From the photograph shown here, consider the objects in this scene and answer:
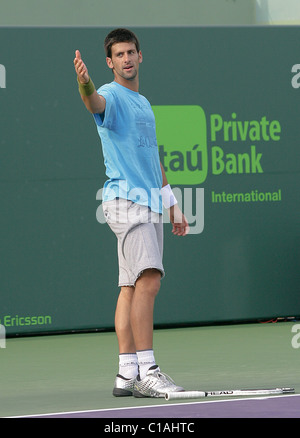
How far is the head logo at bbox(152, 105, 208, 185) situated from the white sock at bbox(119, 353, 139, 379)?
127 inches

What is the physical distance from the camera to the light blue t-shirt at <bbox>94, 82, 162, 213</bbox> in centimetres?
550

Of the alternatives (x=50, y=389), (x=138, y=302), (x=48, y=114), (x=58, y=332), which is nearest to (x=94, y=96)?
(x=138, y=302)

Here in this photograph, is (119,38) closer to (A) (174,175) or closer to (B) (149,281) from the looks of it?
(B) (149,281)

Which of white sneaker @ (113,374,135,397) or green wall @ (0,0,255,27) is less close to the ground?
green wall @ (0,0,255,27)

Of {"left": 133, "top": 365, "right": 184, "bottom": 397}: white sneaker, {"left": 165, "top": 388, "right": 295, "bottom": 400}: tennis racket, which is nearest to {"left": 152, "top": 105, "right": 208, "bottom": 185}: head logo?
{"left": 133, "top": 365, "right": 184, "bottom": 397}: white sneaker

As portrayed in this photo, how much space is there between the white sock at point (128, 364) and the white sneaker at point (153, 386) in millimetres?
191

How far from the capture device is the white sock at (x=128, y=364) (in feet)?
18.3

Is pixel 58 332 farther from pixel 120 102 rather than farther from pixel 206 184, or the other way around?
pixel 120 102

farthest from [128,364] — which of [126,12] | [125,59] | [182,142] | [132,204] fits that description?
[126,12]

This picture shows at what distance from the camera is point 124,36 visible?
561cm

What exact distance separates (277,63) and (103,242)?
2.12 metres

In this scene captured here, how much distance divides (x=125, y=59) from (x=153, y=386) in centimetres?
170

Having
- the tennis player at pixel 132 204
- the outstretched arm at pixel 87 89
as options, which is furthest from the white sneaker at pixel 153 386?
the outstretched arm at pixel 87 89

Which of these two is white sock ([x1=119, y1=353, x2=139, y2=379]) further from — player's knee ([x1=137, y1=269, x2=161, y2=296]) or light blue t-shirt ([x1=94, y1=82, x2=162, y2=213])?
light blue t-shirt ([x1=94, y1=82, x2=162, y2=213])
